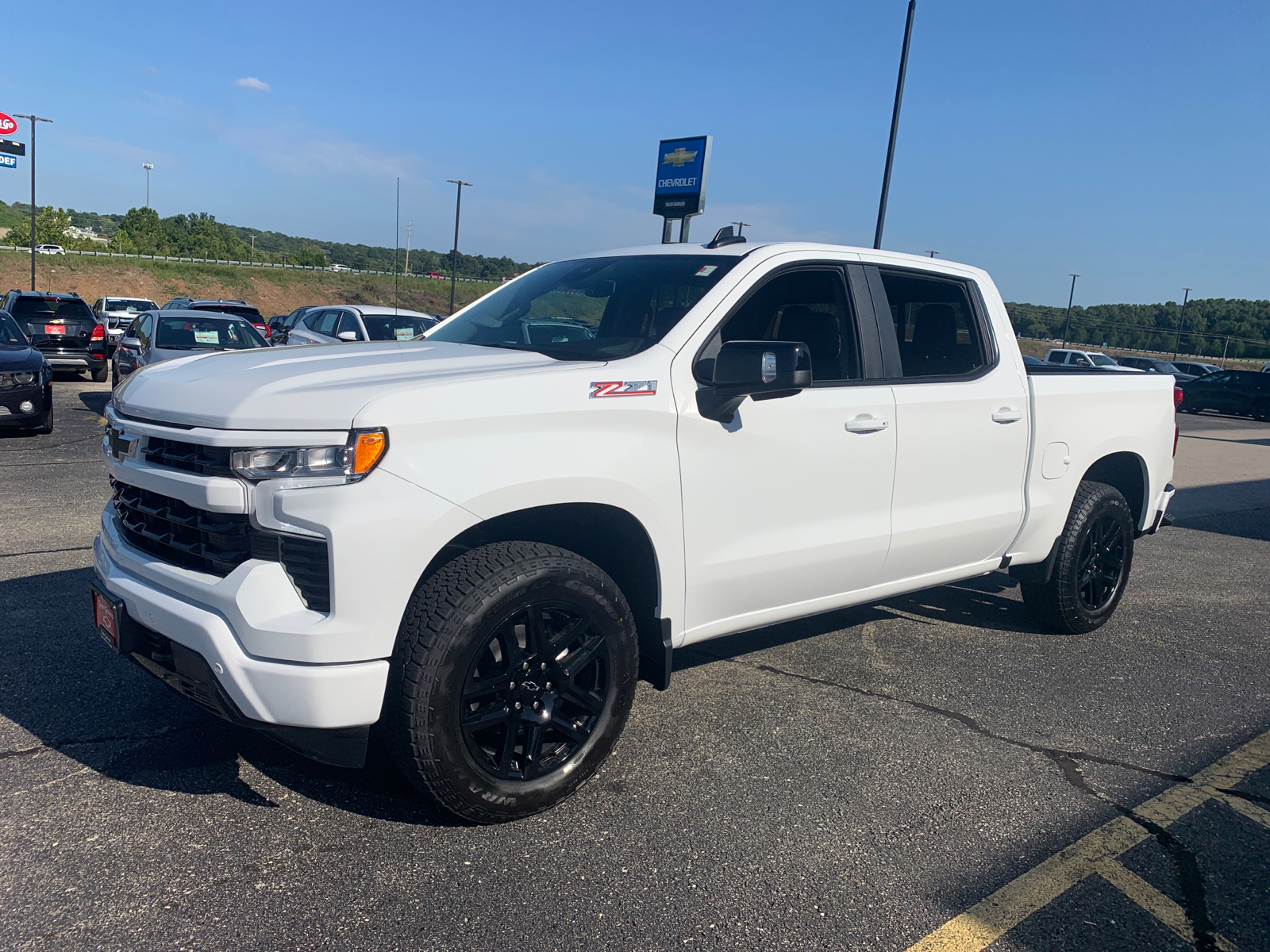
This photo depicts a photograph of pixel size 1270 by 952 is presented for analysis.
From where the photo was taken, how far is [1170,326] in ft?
342

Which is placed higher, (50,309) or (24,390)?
(50,309)

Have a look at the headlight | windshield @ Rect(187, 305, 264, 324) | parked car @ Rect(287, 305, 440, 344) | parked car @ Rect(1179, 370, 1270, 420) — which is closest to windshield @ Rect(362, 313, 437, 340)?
parked car @ Rect(287, 305, 440, 344)

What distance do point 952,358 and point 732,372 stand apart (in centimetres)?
184

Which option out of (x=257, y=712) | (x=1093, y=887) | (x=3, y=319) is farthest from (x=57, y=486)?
(x=1093, y=887)

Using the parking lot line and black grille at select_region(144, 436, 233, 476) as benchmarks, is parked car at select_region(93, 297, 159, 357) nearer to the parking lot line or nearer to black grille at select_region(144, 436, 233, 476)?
black grille at select_region(144, 436, 233, 476)

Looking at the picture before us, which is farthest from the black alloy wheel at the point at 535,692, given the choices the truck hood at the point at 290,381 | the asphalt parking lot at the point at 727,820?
the truck hood at the point at 290,381

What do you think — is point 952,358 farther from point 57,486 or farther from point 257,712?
point 57,486

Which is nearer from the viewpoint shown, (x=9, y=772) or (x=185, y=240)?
(x=9, y=772)

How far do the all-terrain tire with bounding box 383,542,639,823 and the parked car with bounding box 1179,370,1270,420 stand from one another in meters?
34.3

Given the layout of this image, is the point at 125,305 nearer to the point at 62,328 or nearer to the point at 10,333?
the point at 62,328

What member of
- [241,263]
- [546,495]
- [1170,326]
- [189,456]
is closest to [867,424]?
[546,495]

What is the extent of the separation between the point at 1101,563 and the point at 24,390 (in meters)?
11.0

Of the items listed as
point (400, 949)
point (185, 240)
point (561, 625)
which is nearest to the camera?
point (400, 949)

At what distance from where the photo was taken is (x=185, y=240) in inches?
4390
